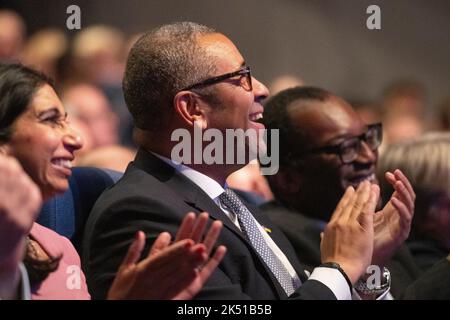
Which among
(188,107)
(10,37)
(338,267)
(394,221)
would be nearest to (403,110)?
(10,37)

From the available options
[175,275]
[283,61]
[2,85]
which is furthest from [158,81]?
[283,61]

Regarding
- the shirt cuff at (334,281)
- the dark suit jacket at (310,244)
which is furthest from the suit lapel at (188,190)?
the dark suit jacket at (310,244)

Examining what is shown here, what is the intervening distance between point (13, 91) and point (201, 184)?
0.51 meters

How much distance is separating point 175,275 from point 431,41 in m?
4.90

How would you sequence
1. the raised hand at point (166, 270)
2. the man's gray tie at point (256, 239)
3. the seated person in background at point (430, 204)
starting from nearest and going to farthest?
the raised hand at point (166, 270) → the man's gray tie at point (256, 239) → the seated person in background at point (430, 204)

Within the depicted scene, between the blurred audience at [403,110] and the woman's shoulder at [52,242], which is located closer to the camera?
the woman's shoulder at [52,242]

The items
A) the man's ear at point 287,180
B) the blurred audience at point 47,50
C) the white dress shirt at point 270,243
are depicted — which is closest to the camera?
the white dress shirt at point 270,243

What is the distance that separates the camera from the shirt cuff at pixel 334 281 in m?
2.23

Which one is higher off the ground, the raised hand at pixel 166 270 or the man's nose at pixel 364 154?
the raised hand at pixel 166 270

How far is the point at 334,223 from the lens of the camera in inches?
94.7

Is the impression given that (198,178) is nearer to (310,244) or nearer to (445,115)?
(310,244)

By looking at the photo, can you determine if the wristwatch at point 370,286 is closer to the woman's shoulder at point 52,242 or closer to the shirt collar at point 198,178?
the shirt collar at point 198,178

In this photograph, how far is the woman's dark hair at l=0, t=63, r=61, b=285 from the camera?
2135 mm
